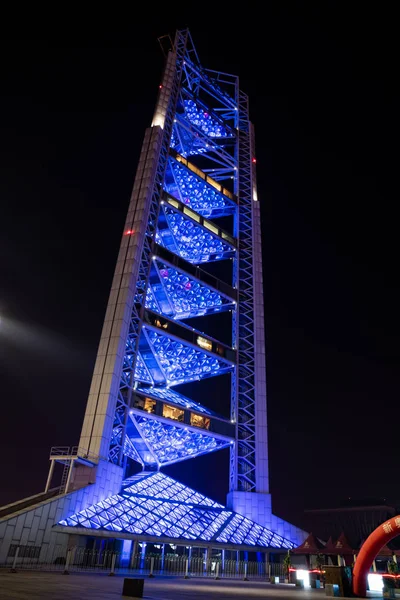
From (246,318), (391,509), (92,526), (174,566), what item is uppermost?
(246,318)

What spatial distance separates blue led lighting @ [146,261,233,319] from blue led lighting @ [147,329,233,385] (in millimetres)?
7453

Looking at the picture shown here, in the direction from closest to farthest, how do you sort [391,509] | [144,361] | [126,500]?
[126,500], [144,361], [391,509]

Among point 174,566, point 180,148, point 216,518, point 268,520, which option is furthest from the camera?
point 180,148

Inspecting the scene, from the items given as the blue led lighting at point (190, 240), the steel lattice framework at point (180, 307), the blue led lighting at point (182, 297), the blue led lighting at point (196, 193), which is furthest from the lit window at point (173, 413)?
the blue led lighting at point (196, 193)

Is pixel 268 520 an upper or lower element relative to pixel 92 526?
upper

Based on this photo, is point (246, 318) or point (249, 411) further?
point (246, 318)

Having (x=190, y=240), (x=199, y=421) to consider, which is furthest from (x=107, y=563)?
(x=190, y=240)

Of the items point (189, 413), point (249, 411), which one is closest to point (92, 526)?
point (189, 413)

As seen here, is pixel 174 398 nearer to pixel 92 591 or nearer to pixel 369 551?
pixel 369 551

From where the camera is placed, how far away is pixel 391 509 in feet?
206

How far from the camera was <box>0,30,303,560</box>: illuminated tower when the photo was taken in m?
38.0

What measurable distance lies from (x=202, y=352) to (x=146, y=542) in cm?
2561

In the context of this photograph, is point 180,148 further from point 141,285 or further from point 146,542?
Result: point 146,542

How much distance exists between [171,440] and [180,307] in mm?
18943
